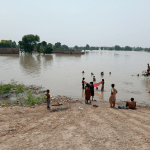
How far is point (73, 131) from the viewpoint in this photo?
5.49m

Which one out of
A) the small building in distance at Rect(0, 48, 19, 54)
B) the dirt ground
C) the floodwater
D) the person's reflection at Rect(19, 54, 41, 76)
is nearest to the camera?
the dirt ground

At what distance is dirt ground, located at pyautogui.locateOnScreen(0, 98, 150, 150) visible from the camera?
4496 mm

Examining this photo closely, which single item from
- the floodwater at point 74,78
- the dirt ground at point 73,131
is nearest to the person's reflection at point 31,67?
the floodwater at point 74,78

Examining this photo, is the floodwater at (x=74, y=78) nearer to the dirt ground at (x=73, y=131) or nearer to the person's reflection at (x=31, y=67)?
the person's reflection at (x=31, y=67)

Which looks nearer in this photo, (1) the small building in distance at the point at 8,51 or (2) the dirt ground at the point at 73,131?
(2) the dirt ground at the point at 73,131

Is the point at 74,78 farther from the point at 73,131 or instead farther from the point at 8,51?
the point at 8,51

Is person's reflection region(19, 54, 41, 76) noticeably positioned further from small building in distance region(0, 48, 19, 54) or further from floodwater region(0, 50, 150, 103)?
small building in distance region(0, 48, 19, 54)

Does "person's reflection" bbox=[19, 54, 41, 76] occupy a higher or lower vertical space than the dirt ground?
higher

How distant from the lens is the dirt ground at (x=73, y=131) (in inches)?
177

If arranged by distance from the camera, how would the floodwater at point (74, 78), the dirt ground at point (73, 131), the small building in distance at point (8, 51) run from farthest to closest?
the small building in distance at point (8, 51)
the floodwater at point (74, 78)
the dirt ground at point (73, 131)

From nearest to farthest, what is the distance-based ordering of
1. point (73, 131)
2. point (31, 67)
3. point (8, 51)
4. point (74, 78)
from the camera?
point (73, 131), point (74, 78), point (31, 67), point (8, 51)

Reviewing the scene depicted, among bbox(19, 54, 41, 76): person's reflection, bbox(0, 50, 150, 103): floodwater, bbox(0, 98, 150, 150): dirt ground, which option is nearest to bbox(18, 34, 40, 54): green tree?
bbox(19, 54, 41, 76): person's reflection

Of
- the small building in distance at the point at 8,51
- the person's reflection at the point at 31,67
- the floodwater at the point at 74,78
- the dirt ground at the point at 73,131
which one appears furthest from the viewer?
the small building in distance at the point at 8,51

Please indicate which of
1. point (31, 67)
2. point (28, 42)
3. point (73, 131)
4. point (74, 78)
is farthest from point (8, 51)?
point (73, 131)
